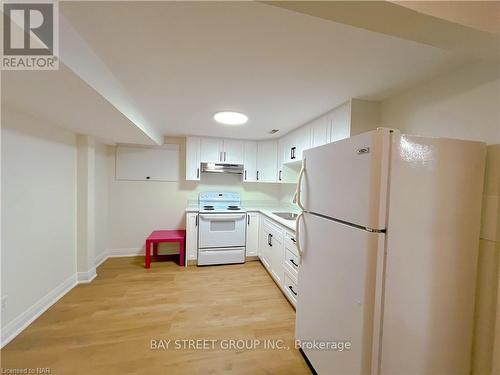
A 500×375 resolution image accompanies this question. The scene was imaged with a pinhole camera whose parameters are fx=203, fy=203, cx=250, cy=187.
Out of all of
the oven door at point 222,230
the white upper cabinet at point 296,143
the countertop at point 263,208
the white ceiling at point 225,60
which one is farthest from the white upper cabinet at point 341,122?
the oven door at point 222,230

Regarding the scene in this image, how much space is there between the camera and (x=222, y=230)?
344 centimetres

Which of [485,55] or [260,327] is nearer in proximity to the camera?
[485,55]

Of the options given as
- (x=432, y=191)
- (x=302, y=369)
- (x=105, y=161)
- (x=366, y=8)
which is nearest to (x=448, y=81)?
(x=432, y=191)

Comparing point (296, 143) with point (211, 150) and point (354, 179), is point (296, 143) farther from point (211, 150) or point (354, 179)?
point (354, 179)

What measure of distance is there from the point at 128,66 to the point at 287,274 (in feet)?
8.23

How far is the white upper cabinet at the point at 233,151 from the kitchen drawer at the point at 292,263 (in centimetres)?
203

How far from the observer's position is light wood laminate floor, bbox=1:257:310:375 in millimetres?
1551

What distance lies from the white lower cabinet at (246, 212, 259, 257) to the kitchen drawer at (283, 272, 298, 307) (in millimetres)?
1184

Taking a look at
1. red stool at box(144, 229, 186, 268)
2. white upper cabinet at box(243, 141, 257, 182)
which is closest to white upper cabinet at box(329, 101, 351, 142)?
white upper cabinet at box(243, 141, 257, 182)

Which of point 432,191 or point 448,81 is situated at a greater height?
point 448,81

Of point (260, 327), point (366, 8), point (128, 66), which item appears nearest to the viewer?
point (366, 8)

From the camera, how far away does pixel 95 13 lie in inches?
38.2

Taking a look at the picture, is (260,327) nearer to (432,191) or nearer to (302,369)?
(302,369)

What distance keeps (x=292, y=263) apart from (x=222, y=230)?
58.6 inches
